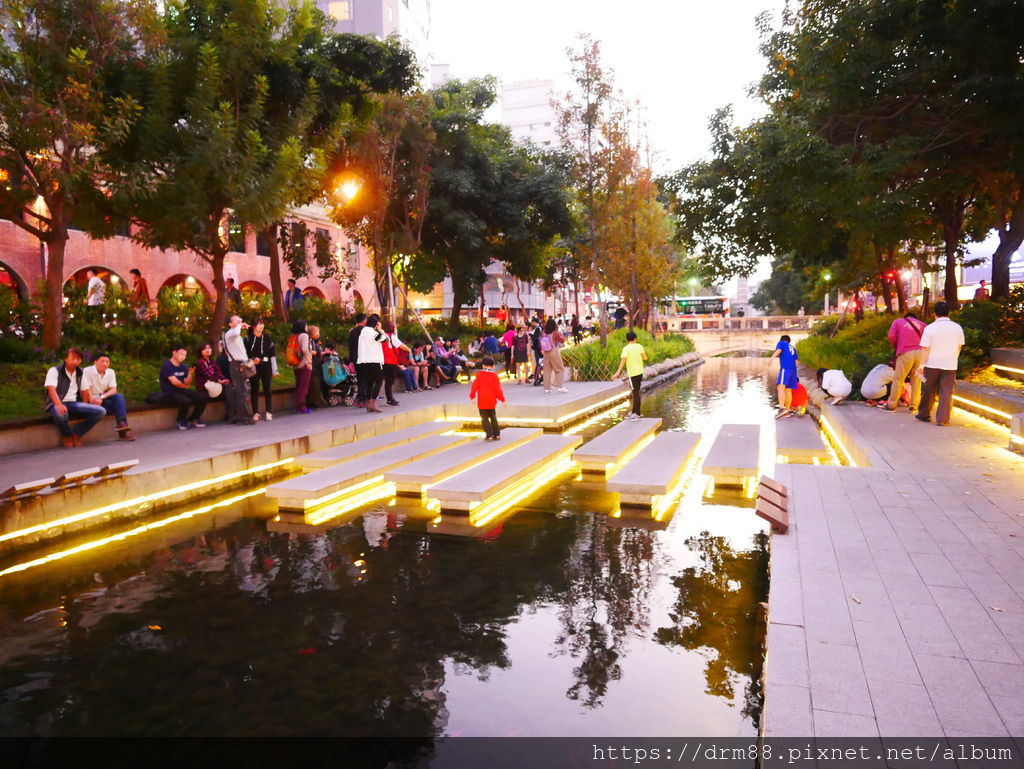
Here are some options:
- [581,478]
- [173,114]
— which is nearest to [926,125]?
[581,478]

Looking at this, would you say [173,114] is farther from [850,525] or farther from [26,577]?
[850,525]

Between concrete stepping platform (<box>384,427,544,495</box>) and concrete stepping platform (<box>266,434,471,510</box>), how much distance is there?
22 cm

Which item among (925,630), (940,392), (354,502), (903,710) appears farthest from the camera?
(940,392)

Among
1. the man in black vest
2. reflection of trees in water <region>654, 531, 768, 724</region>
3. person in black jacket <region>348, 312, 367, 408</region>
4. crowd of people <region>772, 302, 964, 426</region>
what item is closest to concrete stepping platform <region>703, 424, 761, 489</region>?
reflection of trees in water <region>654, 531, 768, 724</region>

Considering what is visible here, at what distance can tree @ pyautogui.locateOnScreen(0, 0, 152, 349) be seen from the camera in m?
10.2

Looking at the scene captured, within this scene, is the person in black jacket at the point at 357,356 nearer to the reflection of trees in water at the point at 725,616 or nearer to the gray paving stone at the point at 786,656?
the reflection of trees in water at the point at 725,616

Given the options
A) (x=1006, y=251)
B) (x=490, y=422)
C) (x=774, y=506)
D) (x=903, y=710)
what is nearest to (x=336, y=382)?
(x=490, y=422)

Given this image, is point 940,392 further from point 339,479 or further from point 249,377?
point 249,377

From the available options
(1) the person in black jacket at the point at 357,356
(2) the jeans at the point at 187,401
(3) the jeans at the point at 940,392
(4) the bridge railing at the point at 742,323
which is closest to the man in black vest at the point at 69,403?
(2) the jeans at the point at 187,401

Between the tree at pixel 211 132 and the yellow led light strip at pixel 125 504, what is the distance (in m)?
5.84

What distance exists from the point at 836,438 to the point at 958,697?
350 inches

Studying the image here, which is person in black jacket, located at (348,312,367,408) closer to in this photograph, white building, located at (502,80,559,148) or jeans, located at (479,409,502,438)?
jeans, located at (479,409,502,438)

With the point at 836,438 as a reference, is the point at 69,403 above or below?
above

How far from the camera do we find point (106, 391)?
32.6 feet
